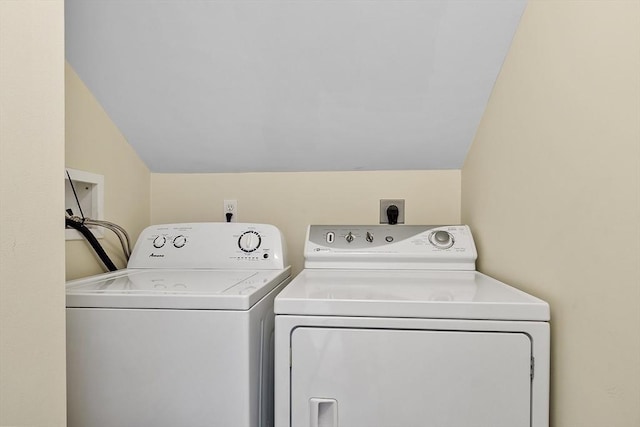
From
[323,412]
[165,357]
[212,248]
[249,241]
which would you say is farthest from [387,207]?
[165,357]

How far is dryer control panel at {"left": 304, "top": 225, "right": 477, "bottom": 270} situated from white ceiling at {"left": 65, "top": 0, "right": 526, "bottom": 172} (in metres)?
0.35

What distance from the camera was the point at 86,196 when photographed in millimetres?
1403

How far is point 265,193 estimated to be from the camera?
1.81 metres

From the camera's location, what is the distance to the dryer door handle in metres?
0.86

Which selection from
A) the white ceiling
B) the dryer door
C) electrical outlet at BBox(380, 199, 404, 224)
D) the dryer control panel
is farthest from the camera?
electrical outlet at BBox(380, 199, 404, 224)

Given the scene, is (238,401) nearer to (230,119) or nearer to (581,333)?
(581,333)

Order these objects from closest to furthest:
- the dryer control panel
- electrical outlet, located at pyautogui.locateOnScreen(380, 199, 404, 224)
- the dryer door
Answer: the dryer door < the dryer control panel < electrical outlet, located at pyautogui.locateOnScreen(380, 199, 404, 224)

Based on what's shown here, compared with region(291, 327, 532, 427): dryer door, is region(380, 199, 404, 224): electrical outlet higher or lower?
higher

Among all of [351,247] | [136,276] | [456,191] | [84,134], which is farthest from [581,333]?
[84,134]

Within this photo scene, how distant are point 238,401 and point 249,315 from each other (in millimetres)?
193

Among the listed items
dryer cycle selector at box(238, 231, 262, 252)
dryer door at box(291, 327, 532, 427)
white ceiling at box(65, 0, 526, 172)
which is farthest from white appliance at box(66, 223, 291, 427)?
white ceiling at box(65, 0, 526, 172)

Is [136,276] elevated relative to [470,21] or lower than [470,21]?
lower

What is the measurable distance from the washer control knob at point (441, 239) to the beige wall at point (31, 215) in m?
1.22

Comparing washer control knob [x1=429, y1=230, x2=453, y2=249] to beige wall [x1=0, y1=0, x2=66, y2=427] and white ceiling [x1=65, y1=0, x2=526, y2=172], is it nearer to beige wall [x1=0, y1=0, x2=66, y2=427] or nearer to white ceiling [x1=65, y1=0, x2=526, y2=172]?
white ceiling [x1=65, y1=0, x2=526, y2=172]
